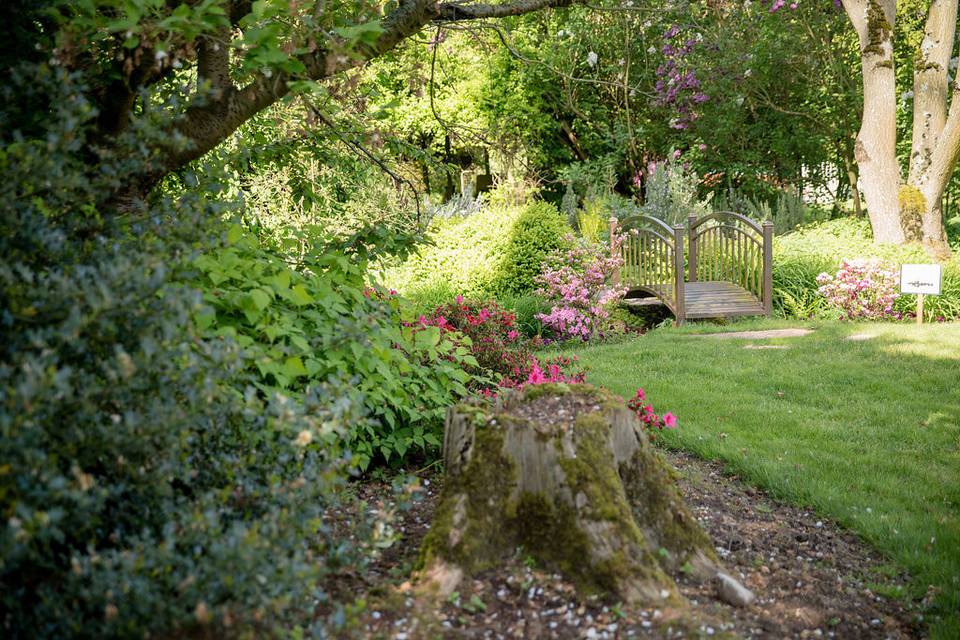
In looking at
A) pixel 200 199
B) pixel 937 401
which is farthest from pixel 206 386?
pixel 937 401

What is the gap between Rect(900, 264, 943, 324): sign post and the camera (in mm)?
8148

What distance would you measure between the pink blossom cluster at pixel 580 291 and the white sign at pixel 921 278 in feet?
10.8

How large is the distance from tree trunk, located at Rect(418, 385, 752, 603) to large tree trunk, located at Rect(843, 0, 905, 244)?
34.4ft

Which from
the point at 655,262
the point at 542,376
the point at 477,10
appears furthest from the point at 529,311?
the point at 477,10

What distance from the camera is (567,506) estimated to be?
262cm

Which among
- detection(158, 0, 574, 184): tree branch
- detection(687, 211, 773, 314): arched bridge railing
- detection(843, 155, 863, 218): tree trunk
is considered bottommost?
detection(687, 211, 773, 314): arched bridge railing

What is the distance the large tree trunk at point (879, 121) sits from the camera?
37.2ft

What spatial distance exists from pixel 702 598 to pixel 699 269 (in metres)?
9.37

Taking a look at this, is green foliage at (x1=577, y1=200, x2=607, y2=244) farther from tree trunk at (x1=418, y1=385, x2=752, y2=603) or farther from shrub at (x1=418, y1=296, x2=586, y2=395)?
tree trunk at (x1=418, y1=385, x2=752, y2=603)

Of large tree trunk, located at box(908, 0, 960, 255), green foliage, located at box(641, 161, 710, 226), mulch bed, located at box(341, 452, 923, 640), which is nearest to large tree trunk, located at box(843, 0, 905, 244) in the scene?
large tree trunk, located at box(908, 0, 960, 255)

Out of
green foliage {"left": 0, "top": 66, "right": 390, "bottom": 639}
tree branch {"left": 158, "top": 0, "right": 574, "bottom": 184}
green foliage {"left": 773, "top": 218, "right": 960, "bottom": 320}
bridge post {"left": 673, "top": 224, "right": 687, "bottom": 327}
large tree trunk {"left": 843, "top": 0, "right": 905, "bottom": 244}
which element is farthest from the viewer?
large tree trunk {"left": 843, "top": 0, "right": 905, "bottom": 244}

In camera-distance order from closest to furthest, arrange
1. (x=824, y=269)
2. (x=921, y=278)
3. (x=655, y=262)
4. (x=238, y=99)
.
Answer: (x=238, y=99)
(x=921, y=278)
(x=824, y=269)
(x=655, y=262)

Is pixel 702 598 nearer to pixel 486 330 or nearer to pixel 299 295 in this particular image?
pixel 299 295

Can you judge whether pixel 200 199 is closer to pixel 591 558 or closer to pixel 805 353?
pixel 591 558
